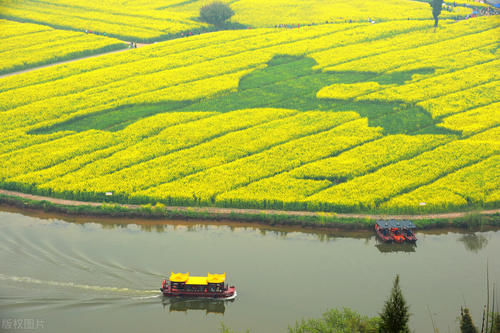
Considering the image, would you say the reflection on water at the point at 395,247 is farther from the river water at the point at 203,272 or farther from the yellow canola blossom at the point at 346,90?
the yellow canola blossom at the point at 346,90

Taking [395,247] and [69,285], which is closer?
[69,285]

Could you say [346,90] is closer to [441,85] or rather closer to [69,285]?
[441,85]

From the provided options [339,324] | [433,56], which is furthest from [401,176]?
[433,56]

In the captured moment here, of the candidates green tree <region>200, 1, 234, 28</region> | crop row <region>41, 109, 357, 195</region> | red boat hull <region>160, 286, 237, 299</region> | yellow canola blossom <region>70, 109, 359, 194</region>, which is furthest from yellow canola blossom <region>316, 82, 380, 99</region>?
red boat hull <region>160, 286, 237, 299</region>

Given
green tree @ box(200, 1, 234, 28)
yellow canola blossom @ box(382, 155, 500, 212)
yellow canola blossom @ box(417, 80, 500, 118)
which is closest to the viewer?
yellow canola blossom @ box(382, 155, 500, 212)

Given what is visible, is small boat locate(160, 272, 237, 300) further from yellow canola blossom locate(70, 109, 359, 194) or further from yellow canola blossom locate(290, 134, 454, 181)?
yellow canola blossom locate(290, 134, 454, 181)

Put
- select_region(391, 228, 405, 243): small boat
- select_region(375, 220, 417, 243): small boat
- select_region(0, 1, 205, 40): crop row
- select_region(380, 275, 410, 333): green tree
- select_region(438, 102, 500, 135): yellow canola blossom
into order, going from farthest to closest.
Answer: select_region(0, 1, 205, 40): crop row < select_region(438, 102, 500, 135): yellow canola blossom < select_region(375, 220, 417, 243): small boat < select_region(391, 228, 405, 243): small boat < select_region(380, 275, 410, 333): green tree

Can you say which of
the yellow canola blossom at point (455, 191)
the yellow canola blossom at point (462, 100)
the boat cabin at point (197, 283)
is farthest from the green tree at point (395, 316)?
the yellow canola blossom at point (462, 100)
